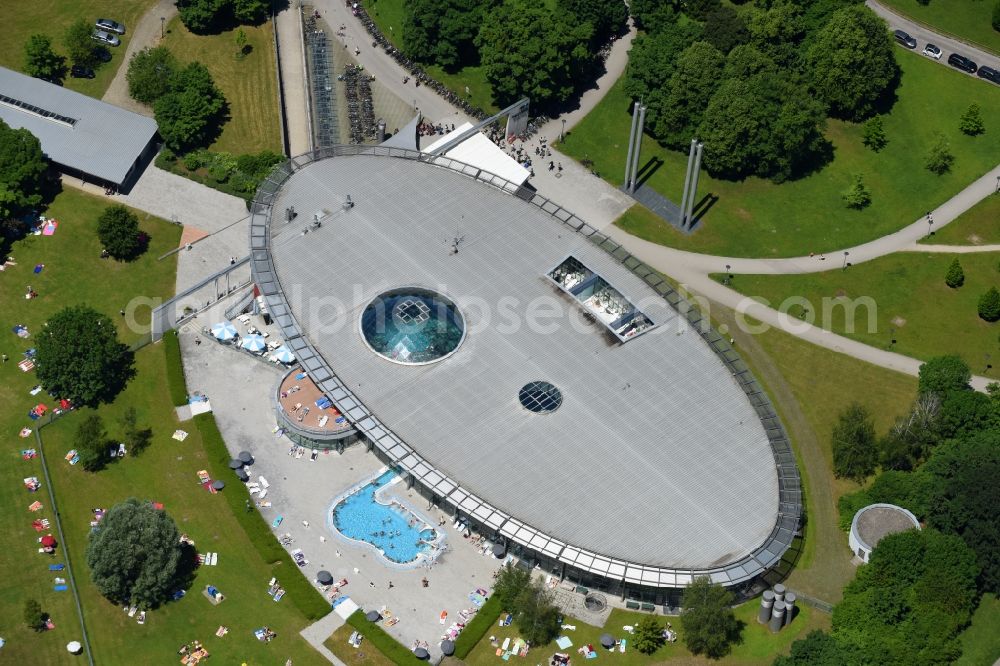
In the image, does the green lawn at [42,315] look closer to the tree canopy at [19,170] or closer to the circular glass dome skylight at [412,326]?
the tree canopy at [19,170]

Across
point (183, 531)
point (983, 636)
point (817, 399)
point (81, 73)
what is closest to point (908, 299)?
point (817, 399)

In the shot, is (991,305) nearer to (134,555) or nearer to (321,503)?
(321,503)

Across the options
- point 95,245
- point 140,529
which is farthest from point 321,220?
point 140,529

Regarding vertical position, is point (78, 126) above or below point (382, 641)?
above

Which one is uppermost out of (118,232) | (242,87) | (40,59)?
(40,59)

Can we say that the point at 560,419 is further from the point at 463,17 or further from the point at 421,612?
the point at 463,17

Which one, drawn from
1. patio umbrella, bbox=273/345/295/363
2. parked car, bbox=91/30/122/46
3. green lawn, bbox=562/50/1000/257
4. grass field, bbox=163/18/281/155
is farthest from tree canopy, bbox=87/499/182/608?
parked car, bbox=91/30/122/46

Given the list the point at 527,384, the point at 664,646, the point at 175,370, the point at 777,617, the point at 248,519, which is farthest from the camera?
the point at 175,370

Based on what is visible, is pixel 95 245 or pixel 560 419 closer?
pixel 560 419
